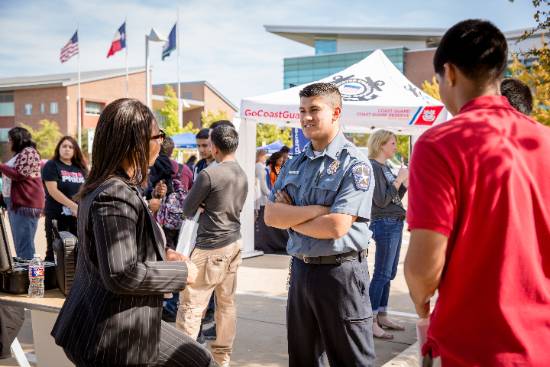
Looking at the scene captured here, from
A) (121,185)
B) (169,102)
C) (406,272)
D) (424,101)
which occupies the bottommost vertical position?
(406,272)

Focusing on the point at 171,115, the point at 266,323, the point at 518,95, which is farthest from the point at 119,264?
the point at 171,115

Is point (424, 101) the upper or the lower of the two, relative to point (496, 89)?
upper

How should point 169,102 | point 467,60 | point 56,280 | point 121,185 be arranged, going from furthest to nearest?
point 169,102 < point 56,280 < point 121,185 < point 467,60

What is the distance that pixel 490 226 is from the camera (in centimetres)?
160

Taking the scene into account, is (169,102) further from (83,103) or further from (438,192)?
(438,192)

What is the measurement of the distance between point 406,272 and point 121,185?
1206mm

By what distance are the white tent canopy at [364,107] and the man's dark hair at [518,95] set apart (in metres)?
4.75

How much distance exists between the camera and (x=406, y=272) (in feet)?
5.66

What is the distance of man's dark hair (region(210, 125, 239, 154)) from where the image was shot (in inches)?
191

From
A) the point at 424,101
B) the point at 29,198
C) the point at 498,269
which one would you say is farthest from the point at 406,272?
the point at 424,101

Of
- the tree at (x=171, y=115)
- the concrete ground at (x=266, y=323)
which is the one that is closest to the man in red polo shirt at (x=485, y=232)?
the concrete ground at (x=266, y=323)

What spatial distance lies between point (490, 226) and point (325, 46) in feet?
231

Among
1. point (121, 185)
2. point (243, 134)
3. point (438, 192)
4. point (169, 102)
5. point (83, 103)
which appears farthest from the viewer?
point (83, 103)

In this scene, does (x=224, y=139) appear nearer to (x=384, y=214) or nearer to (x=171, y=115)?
(x=384, y=214)
